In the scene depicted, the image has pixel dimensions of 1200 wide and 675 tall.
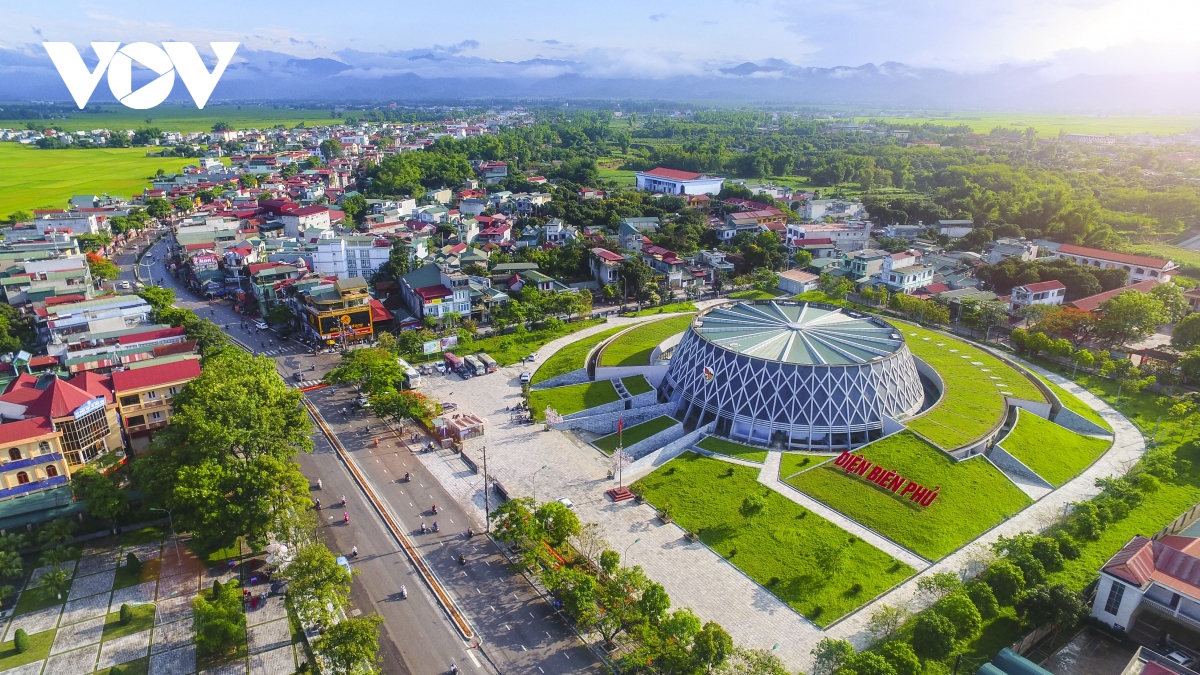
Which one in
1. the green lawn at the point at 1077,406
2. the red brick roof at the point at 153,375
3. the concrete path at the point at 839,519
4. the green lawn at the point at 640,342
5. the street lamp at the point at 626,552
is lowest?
the street lamp at the point at 626,552

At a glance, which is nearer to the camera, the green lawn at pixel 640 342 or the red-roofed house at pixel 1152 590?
the red-roofed house at pixel 1152 590

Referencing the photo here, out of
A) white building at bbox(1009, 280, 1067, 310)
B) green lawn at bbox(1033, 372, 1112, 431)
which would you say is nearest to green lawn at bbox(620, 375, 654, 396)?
green lawn at bbox(1033, 372, 1112, 431)

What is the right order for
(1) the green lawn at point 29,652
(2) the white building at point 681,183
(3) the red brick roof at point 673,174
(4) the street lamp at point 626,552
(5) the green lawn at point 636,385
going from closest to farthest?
(1) the green lawn at point 29,652, (4) the street lamp at point 626,552, (5) the green lawn at point 636,385, (2) the white building at point 681,183, (3) the red brick roof at point 673,174

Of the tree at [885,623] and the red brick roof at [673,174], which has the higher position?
the red brick roof at [673,174]

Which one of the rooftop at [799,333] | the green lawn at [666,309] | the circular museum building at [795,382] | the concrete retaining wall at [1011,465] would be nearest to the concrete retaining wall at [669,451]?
the circular museum building at [795,382]

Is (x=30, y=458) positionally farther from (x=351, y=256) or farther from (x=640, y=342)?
(x=351, y=256)

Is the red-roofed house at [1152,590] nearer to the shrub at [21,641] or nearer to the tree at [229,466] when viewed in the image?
the tree at [229,466]

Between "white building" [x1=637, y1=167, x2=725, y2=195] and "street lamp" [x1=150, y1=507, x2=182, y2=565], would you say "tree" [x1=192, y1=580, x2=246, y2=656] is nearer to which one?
"street lamp" [x1=150, y1=507, x2=182, y2=565]
